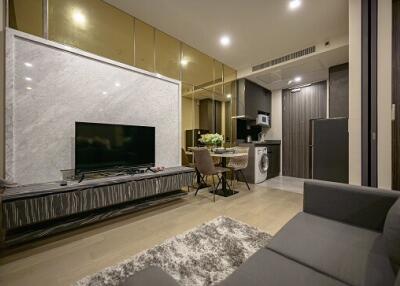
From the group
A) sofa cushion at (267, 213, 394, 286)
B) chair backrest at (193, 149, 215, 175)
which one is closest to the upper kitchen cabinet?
chair backrest at (193, 149, 215, 175)

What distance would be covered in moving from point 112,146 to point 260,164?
352cm

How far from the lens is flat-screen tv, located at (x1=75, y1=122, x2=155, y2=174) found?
2.40 meters

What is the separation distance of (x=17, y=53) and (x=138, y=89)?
1.48 m

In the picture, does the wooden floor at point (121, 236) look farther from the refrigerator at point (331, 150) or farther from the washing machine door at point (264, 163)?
the washing machine door at point (264, 163)

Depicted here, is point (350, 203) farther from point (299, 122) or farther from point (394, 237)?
point (299, 122)

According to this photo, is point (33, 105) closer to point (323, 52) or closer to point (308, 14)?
point (308, 14)

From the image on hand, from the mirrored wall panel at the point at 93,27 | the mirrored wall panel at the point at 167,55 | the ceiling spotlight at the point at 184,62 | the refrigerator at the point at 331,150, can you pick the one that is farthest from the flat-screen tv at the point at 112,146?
the refrigerator at the point at 331,150

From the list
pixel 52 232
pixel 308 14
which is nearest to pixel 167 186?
pixel 52 232

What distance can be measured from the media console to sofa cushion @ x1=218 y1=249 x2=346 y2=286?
200 centimetres

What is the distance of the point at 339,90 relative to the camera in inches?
157

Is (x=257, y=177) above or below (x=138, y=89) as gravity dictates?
below

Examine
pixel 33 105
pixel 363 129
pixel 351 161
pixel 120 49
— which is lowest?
pixel 351 161

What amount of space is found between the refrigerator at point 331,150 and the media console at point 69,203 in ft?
10.5

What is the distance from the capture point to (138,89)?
317 cm
